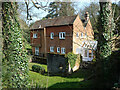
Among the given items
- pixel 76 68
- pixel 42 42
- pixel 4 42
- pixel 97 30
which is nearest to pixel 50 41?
pixel 42 42

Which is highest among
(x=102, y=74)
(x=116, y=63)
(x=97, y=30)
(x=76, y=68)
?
(x=97, y=30)

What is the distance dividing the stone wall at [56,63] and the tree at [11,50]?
6.06 metres

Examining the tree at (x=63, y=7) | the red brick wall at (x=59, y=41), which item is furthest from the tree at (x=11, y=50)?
the red brick wall at (x=59, y=41)

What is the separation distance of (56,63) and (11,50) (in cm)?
646

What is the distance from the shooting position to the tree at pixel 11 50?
218 cm

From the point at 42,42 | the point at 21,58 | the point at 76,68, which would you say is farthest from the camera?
the point at 42,42

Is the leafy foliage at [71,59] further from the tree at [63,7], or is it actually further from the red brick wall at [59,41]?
the tree at [63,7]

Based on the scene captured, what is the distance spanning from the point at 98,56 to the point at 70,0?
1.85m

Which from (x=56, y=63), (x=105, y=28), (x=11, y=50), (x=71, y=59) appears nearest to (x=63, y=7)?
(x=105, y=28)

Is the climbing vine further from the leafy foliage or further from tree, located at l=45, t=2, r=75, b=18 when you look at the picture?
the leafy foliage

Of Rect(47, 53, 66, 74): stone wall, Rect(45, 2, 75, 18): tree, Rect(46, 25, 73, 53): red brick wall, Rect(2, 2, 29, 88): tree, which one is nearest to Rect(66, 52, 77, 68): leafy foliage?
Rect(47, 53, 66, 74): stone wall

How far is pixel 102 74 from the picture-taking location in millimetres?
2943

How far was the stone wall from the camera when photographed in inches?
329

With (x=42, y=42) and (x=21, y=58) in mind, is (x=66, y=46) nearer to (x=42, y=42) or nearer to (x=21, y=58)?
(x=42, y=42)
